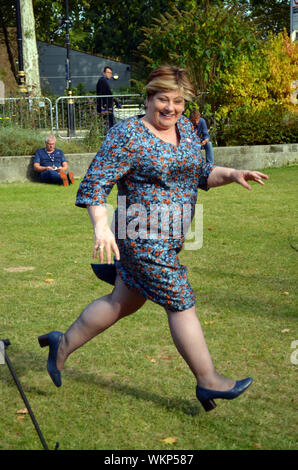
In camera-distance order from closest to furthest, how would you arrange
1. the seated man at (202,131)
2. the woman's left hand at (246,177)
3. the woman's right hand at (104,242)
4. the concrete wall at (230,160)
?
the woman's right hand at (104,242) < the woman's left hand at (246,177) < the concrete wall at (230,160) < the seated man at (202,131)

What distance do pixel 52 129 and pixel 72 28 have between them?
112ft

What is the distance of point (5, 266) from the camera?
266 inches

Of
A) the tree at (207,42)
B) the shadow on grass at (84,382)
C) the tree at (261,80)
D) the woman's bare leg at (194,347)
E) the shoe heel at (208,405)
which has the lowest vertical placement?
the shadow on grass at (84,382)

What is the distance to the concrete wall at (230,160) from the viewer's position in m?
14.0

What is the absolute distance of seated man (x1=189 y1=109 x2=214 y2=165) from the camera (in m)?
14.6

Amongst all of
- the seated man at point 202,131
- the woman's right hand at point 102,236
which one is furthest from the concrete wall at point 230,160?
the woman's right hand at point 102,236

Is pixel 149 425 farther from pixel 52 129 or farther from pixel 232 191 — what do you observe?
pixel 52 129

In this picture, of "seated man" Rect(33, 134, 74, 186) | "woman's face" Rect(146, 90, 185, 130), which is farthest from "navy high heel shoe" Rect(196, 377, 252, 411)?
"seated man" Rect(33, 134, 74, 186)

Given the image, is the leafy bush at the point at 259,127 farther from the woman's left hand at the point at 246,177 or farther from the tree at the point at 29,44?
the woman's left hand at the point at 246,177

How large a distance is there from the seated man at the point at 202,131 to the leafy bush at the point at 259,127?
1.84 meters

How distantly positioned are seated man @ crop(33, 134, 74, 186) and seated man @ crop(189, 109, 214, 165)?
3.20 m

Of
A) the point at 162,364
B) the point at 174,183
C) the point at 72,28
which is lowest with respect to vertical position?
Answer: the point at 162,364

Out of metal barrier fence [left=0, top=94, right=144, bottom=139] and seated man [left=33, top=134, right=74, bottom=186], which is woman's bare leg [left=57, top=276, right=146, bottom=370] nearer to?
seated man [left=33, top=134, right=74, bottom=186]
